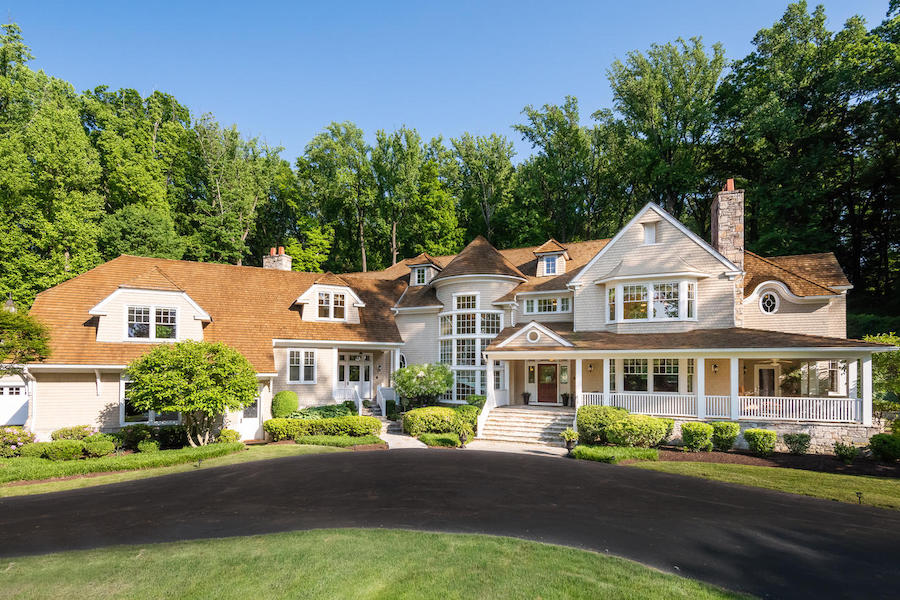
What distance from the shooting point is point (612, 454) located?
51.2 feet

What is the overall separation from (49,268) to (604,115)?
4270 cm

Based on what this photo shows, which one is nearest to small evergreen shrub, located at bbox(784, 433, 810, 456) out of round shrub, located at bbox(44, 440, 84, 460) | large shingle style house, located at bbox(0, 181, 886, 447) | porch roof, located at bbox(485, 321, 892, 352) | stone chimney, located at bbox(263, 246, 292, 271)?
large shingle style house, located at bbox(0, 181, 886, 447)

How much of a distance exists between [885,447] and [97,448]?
24.6 m

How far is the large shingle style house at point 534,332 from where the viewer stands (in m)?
18.1

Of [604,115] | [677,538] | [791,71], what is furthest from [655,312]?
[604,115]

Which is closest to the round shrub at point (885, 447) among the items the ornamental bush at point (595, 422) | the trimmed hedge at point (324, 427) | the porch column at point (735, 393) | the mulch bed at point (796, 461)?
the mulch bed at point (796, 461)

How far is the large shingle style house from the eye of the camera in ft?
59.4

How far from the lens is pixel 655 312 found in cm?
A: 2156

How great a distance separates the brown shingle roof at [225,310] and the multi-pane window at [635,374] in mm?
12312

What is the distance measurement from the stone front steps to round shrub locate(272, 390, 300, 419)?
8662 millimetres

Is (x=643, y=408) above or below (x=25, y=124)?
below

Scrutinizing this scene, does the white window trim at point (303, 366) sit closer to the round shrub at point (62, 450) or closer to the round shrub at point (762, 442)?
the round shrub at point (62, 450)

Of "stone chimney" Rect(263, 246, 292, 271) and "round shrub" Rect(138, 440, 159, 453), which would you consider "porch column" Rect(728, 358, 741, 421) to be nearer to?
"round shrub" Rect(138, 440, 159, 453)

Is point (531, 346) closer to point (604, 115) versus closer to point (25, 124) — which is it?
point (604, 115)
